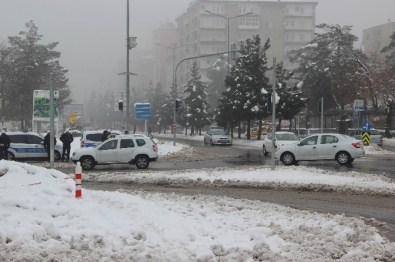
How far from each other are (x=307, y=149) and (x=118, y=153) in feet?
28.5

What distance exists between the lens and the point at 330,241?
27.2 ft

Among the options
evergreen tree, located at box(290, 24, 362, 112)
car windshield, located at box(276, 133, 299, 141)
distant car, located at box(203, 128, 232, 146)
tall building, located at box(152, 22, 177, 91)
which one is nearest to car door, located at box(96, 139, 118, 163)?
car windshield, located at box(276, 133, 299, 141)

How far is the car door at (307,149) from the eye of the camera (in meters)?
24.4

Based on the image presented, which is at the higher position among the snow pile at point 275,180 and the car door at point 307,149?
the car door at point 307,149

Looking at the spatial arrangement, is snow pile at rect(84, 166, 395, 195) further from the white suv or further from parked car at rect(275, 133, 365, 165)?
parked car at rect(275, 133, 365, 165)

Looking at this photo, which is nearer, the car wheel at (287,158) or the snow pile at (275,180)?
the snow pile at (275,180)

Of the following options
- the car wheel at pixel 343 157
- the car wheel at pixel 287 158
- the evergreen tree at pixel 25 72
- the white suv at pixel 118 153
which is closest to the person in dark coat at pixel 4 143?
the white suv at pixel 118 153

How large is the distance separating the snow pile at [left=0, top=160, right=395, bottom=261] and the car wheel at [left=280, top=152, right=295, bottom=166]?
1446 centimetres

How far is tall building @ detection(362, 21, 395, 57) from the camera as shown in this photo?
125m

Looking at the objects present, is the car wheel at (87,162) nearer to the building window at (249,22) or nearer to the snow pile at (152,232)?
the snow pile at (152,232)

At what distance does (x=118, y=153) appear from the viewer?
24062 millimetres

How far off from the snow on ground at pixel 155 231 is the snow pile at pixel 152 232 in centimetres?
1

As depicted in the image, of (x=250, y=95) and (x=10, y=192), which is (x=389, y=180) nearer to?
(x=10, y=192)

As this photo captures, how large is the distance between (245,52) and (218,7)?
71009 mm
